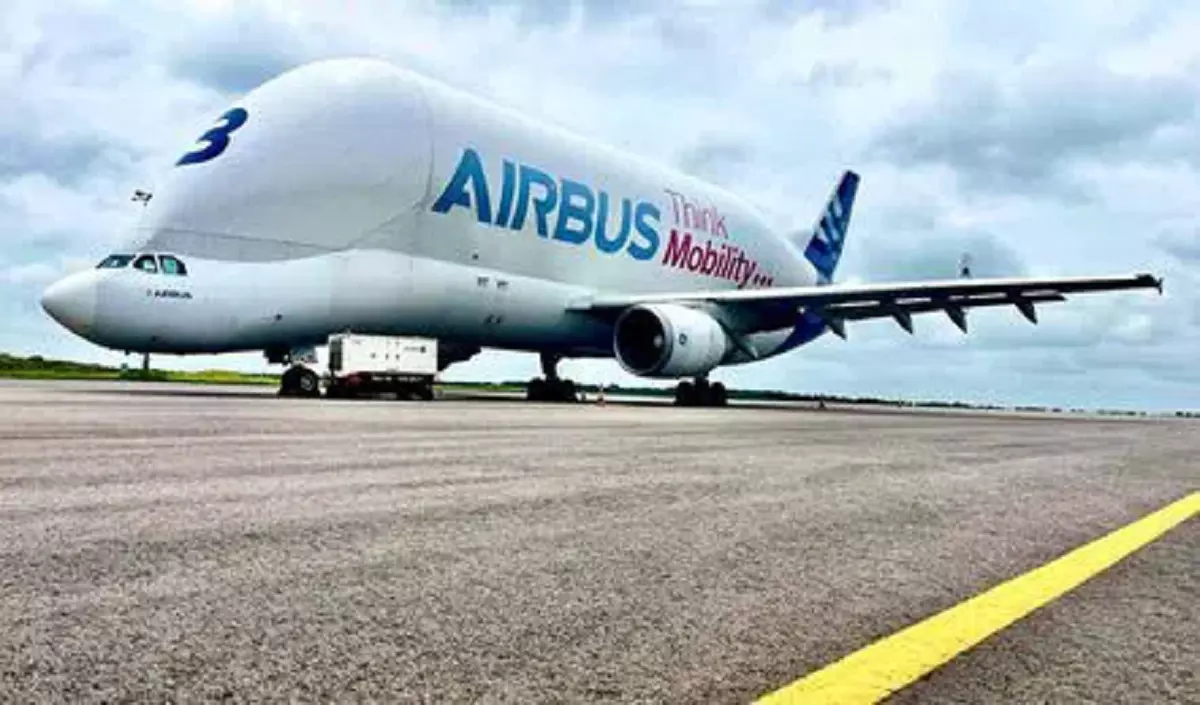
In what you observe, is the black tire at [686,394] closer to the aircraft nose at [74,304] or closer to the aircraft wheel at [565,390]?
the aircraft wheel at [565,390]

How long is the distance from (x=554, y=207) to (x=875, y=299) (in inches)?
340

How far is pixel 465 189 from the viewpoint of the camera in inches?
946

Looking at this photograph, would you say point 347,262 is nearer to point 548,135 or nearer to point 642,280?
point 548,135

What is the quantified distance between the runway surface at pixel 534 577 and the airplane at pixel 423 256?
1264cm

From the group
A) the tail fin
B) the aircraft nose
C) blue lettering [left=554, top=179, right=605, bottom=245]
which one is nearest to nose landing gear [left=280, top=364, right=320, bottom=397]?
the aircraft nose

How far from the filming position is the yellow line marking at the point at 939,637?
90.4 inches

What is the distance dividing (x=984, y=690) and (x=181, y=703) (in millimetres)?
1724

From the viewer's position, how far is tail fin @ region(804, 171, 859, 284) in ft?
140

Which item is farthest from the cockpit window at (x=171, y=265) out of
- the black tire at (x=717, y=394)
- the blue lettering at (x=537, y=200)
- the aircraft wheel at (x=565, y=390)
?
the black tire at (x=717, y=394)

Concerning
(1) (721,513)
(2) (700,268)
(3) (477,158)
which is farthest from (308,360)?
(1) (721,513)

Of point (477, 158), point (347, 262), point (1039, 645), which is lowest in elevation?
point (1039, 645)

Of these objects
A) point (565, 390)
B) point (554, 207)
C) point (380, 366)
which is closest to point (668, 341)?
point (554, 207)

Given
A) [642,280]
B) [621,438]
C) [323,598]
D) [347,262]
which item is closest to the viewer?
[323,598]

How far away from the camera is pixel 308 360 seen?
22.0m
